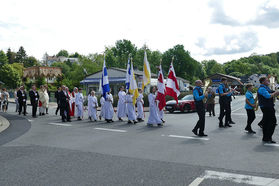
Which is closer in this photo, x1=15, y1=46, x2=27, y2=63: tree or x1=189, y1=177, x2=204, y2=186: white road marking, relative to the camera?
x1=189, y1=177, x2=204, y2=186: white road marking

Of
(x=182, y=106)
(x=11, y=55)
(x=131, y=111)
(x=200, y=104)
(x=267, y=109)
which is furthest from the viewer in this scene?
(x=11, y=55)

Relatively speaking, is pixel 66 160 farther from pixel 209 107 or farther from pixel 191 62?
pixel 191 62

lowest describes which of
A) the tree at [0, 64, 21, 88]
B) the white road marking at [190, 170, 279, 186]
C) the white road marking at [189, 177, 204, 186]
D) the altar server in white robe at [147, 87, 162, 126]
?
the white road marking at [189, 177, 204, 186]

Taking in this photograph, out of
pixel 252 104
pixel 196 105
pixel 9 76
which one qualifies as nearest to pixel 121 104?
pixel 196 105

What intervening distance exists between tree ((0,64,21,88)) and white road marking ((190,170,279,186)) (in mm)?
74668

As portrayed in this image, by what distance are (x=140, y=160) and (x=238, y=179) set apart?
2144 millimetres

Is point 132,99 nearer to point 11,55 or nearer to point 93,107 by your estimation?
point 93,107

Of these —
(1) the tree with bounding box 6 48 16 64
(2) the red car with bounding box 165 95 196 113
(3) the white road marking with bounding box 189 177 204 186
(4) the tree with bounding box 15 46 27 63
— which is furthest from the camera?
(4) the tree with bounding box 15 46 27 63

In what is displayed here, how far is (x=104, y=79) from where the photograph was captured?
14.3 meters

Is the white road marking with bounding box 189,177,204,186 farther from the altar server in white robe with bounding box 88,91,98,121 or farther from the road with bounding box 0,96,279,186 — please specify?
the altar server in white robe with bounding box 88,91,98,121

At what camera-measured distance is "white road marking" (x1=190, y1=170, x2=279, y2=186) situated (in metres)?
4.49

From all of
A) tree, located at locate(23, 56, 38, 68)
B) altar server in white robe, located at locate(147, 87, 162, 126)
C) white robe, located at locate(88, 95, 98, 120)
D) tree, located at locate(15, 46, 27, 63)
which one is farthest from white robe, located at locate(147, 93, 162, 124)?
tree, located at locate(15, 46, 27, 63)

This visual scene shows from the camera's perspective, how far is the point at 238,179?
15.3 feet

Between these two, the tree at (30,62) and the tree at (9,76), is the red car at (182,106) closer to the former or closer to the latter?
the tree at (9,76)
